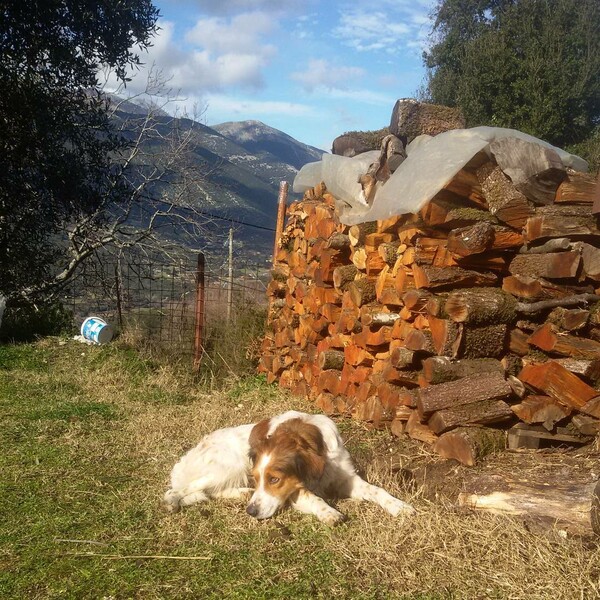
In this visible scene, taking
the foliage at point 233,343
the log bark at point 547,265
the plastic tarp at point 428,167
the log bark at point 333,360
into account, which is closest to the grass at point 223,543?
the log bark at point 333,360

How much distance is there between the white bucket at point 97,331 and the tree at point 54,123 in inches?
43.9

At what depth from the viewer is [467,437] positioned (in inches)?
165

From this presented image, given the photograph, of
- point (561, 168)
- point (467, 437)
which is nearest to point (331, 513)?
point (467, 437)

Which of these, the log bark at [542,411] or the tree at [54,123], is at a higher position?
the tree at [54,123]

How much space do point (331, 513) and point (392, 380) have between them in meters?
1.57

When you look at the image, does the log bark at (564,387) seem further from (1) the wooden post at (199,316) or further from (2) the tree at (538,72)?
(2) the tree at (538,72)

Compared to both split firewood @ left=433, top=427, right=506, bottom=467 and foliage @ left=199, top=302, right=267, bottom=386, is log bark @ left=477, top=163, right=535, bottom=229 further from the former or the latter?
foliage @ left=199, top=302, right=267, bottom=386

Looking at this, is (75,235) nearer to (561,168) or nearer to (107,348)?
(107,348)

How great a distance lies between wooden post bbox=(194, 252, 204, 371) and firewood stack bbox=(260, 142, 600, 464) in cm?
385

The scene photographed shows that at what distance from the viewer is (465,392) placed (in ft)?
14.4

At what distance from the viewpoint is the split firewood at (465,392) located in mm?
4355

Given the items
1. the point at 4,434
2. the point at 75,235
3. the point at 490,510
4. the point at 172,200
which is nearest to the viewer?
the point at 490,510

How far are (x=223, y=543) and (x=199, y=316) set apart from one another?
546cm

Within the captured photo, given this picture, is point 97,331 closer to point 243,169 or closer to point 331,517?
point 331,517
